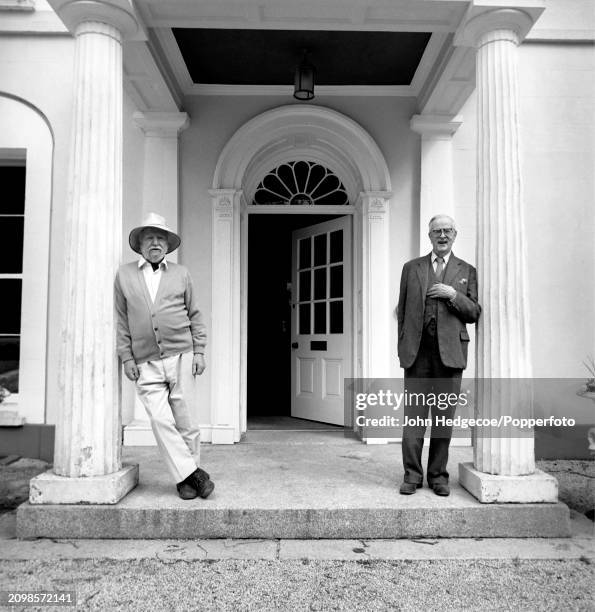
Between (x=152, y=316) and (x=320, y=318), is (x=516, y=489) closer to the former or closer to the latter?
(x=152, y=316)

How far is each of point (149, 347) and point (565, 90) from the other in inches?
209

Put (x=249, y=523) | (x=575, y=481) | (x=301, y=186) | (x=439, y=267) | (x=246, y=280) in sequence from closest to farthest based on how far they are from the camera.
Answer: (x=249, y=523) → (x=439, y=267) → (x=575, y=481) → (x=246, y=280) → (x=301, y=186)

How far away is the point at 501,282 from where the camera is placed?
4.07 meters

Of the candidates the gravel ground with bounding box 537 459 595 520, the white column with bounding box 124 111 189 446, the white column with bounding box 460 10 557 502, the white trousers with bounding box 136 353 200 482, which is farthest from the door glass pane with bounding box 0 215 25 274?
the gravel ground with bounding box 537 459 595 520

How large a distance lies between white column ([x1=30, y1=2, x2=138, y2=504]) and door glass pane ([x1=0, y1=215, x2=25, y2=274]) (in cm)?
245

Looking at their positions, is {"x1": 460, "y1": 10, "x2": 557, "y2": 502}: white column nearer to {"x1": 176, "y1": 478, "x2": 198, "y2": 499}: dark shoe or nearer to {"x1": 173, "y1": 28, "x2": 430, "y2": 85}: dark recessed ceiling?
{"x1": 173, "y1": 28, "x2": 430, "y2": 85}: dark recessed ceiling

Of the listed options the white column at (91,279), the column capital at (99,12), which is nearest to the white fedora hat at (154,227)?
the white column at (91,279)

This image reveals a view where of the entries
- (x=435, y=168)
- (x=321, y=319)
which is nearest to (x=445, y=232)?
(x=435, y=168)

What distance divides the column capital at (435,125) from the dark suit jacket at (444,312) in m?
2.50

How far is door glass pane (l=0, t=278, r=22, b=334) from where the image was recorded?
603cm

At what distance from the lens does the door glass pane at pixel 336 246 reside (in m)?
6.86

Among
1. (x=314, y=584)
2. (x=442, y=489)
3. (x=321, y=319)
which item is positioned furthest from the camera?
(x=321, y=319)

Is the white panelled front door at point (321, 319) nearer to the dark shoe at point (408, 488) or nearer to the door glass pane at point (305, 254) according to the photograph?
the door glass pane at point (305, 254)

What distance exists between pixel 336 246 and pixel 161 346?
3500 mm
